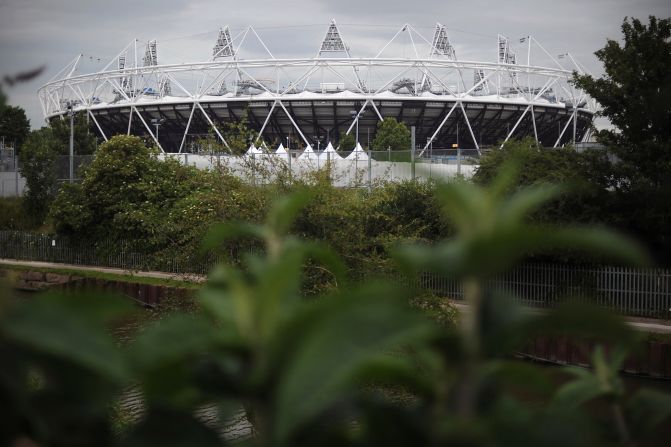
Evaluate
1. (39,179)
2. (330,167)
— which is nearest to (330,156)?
(330,167)

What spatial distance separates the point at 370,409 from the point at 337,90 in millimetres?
64756

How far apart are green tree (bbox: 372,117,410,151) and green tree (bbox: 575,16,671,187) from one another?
3207 cm

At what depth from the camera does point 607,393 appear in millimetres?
963

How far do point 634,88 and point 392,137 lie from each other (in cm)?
3374

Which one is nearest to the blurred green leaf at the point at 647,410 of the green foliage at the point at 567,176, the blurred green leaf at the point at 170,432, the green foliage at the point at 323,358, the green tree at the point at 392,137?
the green foliage at the point at 323,358

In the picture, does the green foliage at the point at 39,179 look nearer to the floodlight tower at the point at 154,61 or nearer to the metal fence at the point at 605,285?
the metal fence at the point at 605,285

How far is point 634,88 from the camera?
1792 centimetres

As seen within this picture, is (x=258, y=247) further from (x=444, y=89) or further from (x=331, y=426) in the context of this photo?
(x=444, y=89)

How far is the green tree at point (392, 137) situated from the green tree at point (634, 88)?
3207cm

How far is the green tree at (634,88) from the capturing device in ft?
55.4

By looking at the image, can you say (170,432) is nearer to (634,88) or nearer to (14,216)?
(634,88)

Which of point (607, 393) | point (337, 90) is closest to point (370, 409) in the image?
point (607, 393)

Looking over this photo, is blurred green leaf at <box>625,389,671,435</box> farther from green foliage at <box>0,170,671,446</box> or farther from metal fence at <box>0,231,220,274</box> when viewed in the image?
metal fence at <box>0,231,220,274</box>

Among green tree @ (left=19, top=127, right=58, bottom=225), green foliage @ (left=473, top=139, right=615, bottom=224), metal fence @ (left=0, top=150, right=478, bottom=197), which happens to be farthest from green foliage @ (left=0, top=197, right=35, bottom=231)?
green foliage @ (left=473, top=139, right=615, bottom=224)
